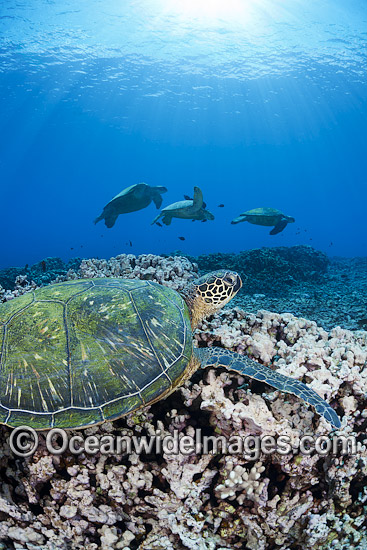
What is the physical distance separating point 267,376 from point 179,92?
37.5 meters

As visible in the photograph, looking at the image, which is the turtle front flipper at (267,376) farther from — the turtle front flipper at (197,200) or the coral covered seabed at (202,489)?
the turtle front flipper at (197,200)

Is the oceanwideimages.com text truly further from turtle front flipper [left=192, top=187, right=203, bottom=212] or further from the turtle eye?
turtle front flipper [left=192, top=187, right=203, bottom=212]

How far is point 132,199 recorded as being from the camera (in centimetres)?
1038

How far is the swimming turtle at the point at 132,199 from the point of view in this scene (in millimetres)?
9992

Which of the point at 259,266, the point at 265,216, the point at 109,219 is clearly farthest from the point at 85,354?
the point at 109,219

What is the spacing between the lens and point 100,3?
1898 centimetres

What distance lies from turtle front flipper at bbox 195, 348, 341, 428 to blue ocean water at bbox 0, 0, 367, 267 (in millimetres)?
13005

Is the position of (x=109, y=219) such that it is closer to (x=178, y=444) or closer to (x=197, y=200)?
(x=197, y=200)

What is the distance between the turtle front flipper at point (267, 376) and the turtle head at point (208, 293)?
0.56 meters

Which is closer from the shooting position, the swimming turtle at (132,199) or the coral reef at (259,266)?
the coral reef at (259,266)

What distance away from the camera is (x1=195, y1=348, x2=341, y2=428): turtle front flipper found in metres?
1.93

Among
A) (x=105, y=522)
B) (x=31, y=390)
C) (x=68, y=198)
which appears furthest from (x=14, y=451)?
(x=68, y=198)

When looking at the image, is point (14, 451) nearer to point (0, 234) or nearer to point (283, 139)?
point (283, 139)

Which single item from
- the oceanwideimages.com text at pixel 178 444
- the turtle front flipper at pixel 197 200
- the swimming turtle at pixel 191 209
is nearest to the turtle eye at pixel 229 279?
the oceanwideimages.com text at pixel 178 444
